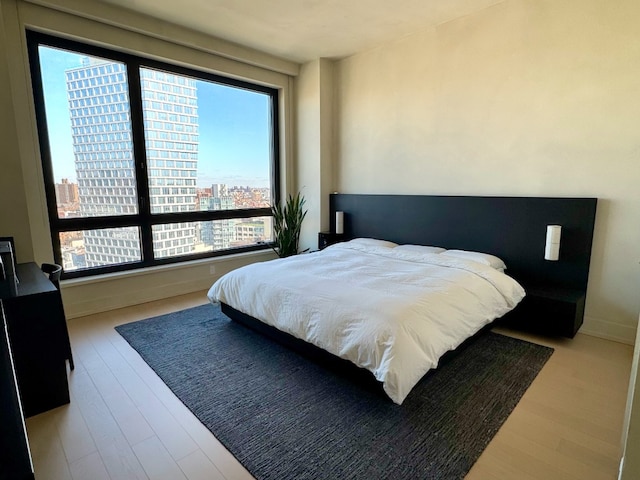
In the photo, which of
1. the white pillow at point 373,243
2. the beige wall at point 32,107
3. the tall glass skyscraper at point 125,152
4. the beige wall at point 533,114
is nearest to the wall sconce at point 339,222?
the white pillow at point 373,243

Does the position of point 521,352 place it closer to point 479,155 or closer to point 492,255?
point 492,255

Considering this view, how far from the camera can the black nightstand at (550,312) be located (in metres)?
2.82

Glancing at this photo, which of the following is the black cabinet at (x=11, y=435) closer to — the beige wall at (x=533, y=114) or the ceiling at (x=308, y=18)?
the ceiling at (x=308, y=18)

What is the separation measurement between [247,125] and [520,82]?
3.41 metres

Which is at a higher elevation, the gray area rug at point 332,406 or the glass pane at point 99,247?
the glass pane at point 99,247

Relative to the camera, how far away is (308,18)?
360 centimetres

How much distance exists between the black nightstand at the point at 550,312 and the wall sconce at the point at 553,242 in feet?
1.07

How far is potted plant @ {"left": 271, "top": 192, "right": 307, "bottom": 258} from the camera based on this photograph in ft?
16.5

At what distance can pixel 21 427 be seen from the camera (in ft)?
1.98

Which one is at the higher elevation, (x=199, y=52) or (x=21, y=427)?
(x=199, y=52)

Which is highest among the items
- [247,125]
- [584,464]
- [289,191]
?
[247,125]

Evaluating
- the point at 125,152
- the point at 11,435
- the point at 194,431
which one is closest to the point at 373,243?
the point at 194,431

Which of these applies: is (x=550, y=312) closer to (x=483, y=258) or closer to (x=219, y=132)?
(x=483, y=258)

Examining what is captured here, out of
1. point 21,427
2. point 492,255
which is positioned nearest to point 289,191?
point 492,255
